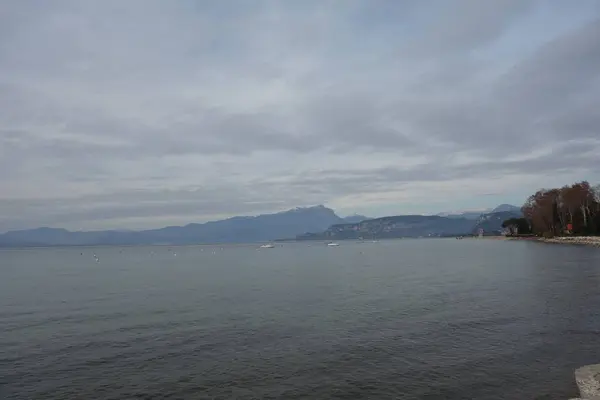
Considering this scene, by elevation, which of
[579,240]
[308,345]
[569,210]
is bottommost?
[308,345]

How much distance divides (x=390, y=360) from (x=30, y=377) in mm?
17665

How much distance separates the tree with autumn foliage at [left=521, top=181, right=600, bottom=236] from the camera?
160500mm

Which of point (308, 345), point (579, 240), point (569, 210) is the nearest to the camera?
point (308, 345)

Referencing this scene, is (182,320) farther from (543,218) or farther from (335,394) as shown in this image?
(543,218)

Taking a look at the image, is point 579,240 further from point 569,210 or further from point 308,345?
point 308,345

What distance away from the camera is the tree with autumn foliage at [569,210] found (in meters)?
160

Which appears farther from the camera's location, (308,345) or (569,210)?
(569,210)

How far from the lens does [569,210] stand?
168250mm

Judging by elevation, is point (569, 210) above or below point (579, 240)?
above

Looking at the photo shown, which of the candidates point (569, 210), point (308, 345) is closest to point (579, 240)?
point (569, 210)

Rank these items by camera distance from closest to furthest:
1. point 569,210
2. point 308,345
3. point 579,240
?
point 308,345 < point 579,240 < point 569,210

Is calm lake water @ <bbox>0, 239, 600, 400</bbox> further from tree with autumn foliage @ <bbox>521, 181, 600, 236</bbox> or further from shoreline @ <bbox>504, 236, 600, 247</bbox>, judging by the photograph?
tree with autumn foliage @ <bbox>521, 181, 600, 236</bbox>

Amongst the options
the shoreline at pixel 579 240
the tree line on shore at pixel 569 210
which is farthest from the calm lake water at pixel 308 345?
the tree line on shore at pixel 569 210

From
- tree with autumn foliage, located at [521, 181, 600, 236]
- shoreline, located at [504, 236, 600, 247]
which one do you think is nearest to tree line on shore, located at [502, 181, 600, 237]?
tree with autumn foliage, located at [521, 181, 600, 236]
